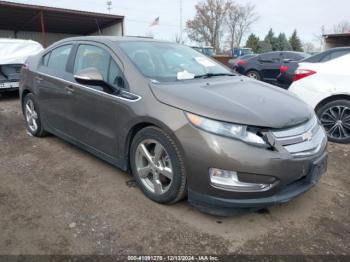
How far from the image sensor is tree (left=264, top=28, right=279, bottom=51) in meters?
48.9

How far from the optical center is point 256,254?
2377 mm

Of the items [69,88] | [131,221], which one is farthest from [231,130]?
[69,88]

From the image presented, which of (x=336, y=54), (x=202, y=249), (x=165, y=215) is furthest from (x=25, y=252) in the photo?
(x=336, y=54)

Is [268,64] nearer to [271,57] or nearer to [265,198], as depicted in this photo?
[271,57]

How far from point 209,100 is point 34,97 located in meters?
3.11

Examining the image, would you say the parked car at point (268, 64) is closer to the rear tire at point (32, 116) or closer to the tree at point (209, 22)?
the rear tire at point (32, 116)

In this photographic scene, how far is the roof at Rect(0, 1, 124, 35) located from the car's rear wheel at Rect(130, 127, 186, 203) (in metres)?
15.5

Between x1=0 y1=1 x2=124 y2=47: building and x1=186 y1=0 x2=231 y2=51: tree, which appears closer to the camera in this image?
x1=0 y1=1 x2=124 y2=47: building

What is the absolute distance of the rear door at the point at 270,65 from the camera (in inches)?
434

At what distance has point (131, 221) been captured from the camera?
277 centimetres

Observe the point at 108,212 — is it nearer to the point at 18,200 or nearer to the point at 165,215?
the point at 165,215

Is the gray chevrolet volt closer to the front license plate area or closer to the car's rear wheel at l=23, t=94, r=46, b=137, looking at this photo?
the front license plate area

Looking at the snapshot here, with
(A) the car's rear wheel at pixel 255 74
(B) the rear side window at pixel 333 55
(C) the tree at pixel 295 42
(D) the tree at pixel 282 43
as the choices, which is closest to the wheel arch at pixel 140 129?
(B) the rear side window at pixel 333 55

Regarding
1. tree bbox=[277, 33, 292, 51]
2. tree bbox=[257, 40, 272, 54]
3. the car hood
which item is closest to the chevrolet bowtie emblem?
the car hood
